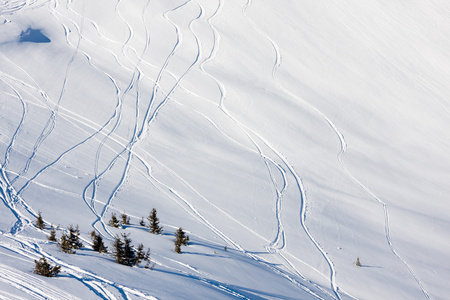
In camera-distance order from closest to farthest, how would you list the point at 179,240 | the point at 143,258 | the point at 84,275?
1. the point at 84,275
2. the point at 143,258
3. the point at 179,240

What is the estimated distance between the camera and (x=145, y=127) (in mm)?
13844

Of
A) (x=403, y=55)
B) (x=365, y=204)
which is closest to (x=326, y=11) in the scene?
(x=403, y=55)

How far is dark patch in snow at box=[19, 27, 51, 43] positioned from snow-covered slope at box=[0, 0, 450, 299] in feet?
0.30

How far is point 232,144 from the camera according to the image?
14.1 metres

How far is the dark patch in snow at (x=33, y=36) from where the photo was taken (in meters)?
17.6

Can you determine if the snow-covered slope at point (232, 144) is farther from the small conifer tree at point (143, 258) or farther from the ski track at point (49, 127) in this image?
the small conifer tree at point (143, 258)

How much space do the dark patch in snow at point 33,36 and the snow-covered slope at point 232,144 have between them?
3.6 inches

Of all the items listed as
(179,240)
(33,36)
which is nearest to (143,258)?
(179,240)

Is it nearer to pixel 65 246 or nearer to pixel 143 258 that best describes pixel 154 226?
pixel 143 258

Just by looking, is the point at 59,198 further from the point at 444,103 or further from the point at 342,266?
the point at 444,103

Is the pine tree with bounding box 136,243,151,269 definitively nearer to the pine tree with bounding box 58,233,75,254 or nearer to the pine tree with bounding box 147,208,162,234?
the pine tree with bounding box 58,233,75,254

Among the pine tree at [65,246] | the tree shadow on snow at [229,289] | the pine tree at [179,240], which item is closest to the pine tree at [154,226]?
the pine tree at [179,240]

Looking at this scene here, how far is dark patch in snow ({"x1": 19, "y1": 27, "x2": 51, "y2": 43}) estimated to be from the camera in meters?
17.6

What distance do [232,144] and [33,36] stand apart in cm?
981
